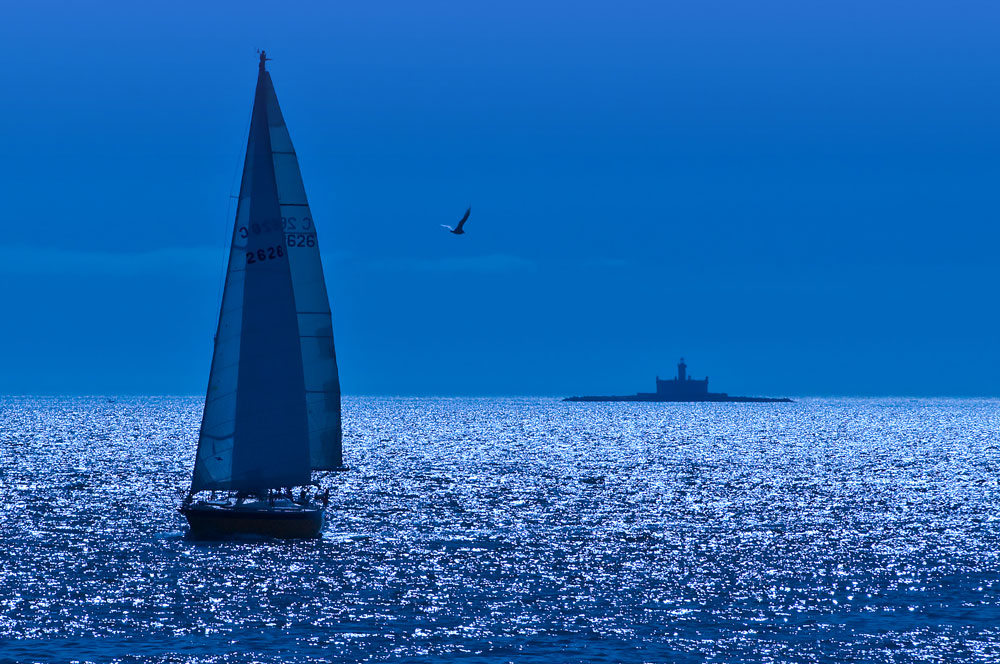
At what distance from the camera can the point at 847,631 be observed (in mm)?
39125

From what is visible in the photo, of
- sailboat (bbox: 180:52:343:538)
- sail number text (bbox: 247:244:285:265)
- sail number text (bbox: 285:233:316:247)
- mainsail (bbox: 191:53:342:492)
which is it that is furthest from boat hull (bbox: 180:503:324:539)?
sail number text (bbox: 285:233:316:247)

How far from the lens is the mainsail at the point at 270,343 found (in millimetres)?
53188

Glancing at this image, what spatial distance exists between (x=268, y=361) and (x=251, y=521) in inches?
242

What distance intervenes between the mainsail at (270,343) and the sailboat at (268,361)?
39 mm

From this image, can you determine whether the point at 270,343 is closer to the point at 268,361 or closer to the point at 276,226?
the point at 268,361

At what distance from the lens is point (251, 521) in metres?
53.5

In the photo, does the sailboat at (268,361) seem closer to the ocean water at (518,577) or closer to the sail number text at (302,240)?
the sail number text at (302,240)

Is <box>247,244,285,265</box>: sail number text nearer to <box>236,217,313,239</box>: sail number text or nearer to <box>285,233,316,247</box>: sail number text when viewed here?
<box>236,217,313,239</box>: sail number text

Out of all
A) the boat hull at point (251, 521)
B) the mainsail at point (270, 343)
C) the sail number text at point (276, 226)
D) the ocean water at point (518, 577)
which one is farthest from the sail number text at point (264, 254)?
the ocean water at point (518, 577)

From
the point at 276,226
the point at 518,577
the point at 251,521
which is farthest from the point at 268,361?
the point at 518,577

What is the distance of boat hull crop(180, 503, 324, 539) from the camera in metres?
53.5

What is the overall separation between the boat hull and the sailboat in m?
0.05

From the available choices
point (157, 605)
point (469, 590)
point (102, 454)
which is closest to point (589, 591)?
point (469, 590)

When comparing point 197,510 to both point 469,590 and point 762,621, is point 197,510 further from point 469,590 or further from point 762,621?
point 762,621
